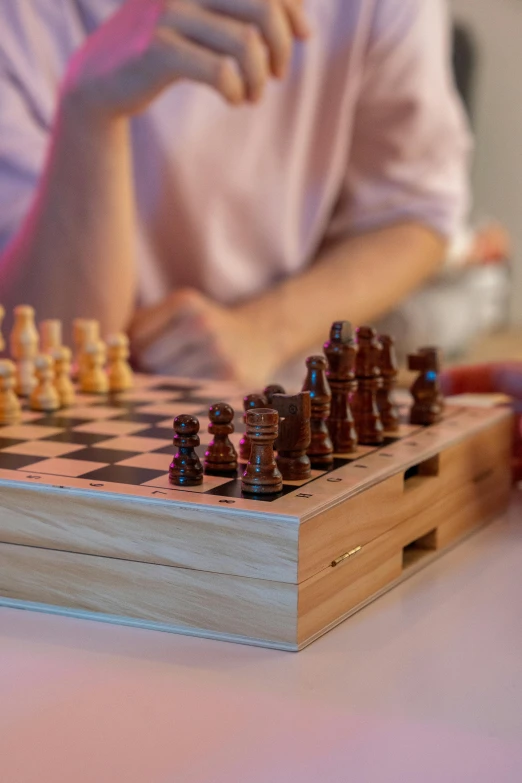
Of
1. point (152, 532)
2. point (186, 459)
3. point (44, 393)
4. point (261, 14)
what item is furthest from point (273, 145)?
point (152, 532)

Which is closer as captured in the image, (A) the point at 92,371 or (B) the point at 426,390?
(B) the point at 426,390

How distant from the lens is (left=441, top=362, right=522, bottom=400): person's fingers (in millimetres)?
1954

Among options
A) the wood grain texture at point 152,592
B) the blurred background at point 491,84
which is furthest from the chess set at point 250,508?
the blurred background at point 491,84

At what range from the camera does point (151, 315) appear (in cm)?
251

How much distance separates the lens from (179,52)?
214 cm

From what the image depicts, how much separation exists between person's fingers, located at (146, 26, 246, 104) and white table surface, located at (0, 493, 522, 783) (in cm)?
128

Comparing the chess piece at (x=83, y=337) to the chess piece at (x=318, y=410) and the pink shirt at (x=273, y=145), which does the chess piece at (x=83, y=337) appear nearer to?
the pink shirt at (x=273, y=145)

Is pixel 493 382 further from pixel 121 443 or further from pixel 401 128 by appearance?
pixel 401 128

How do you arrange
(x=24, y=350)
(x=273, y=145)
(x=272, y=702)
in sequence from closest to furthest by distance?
(x=272, y=702) < (x=24, y=350) < (x=273, y=145)

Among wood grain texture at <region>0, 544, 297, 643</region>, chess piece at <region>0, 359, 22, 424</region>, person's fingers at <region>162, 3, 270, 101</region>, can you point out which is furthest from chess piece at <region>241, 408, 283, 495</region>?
person's fingers at <region>162, 3, 270, 101</region>

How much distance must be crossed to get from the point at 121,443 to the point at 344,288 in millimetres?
1404

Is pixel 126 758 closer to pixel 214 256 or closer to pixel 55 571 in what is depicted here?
pixel 55 571

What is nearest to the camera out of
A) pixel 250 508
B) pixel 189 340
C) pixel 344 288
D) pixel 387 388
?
pixel 250 508

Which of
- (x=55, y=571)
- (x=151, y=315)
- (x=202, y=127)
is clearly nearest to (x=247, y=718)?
(x=55, y=571)
